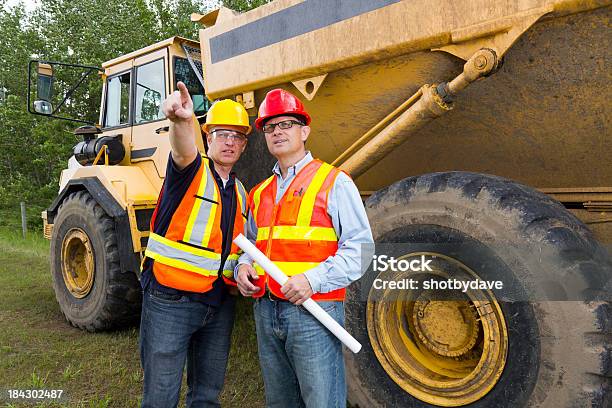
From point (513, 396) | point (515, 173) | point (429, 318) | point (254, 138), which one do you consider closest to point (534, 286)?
point (513, 396)

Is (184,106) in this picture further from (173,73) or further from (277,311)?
(173,73)

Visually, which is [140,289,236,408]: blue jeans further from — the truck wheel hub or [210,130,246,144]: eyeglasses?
the truck wheel hub

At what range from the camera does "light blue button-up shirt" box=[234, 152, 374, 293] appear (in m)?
1.69

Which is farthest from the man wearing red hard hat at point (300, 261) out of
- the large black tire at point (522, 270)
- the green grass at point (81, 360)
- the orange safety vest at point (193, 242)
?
the green grass at point (81, 360)

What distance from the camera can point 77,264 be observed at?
4.83 m

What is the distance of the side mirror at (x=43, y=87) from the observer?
415 centimetres

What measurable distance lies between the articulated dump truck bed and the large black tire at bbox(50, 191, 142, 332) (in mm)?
1890

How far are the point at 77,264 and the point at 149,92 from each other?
1.93m

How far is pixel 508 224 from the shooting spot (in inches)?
80.7

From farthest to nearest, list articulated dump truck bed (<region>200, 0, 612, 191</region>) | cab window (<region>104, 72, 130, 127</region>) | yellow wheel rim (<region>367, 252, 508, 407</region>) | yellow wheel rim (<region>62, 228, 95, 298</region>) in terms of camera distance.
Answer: cab window (<region>104, 72, 130, 127</region>)
yellow wheel rim (<region>62, 228, 95, 298</region>)
yellow wheel rim (<region>367, 252, 508, 407</region>)
articulated dump truck bed (<region>200, 0, 612, 191</region>)

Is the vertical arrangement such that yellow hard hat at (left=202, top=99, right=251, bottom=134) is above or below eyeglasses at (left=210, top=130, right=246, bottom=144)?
above

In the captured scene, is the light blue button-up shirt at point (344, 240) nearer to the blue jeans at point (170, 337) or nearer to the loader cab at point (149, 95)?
the blue jeans at point (170, 337)

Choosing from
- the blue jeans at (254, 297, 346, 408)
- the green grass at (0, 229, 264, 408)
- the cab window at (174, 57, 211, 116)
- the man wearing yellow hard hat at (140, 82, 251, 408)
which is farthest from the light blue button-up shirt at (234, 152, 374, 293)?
the cab window at (174, 57, 211, 116)

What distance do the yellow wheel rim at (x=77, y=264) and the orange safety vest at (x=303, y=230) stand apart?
10.6ft
